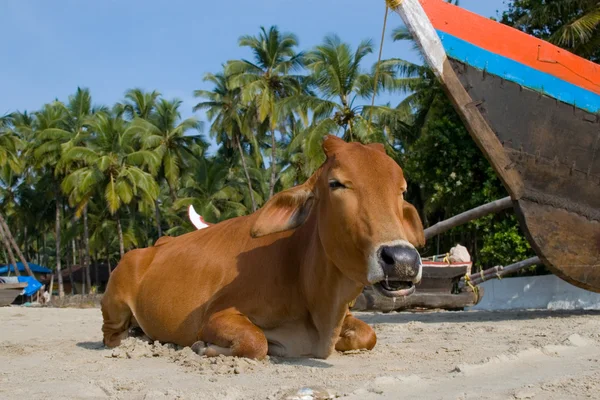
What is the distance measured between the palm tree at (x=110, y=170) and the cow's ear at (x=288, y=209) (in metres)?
30.3

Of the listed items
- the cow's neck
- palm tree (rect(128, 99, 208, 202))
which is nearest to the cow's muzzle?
the cow's neck

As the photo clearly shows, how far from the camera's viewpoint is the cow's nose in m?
2.90

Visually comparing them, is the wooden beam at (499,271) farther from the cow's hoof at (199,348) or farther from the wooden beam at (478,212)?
the cow's hoof at (199,348)

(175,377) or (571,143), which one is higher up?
(571,143)

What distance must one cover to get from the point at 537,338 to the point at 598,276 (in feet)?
5.93

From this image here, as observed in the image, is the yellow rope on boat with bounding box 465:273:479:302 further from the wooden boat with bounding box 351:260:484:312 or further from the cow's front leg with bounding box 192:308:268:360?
the cow's front leg with bounding box 192:308:268:360

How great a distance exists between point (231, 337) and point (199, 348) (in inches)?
14.3

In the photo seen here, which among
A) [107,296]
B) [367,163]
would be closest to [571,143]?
[367,163]

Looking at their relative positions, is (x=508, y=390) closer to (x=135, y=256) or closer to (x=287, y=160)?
(x=135, y=256)

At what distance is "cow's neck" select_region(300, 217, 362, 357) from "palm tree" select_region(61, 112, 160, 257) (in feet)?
99.2

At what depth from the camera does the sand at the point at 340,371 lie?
294cm

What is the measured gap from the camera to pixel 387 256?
2.97 metres

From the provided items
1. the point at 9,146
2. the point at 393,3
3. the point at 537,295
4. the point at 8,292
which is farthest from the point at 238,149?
the point at 393,3

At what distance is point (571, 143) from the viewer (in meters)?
6.46
